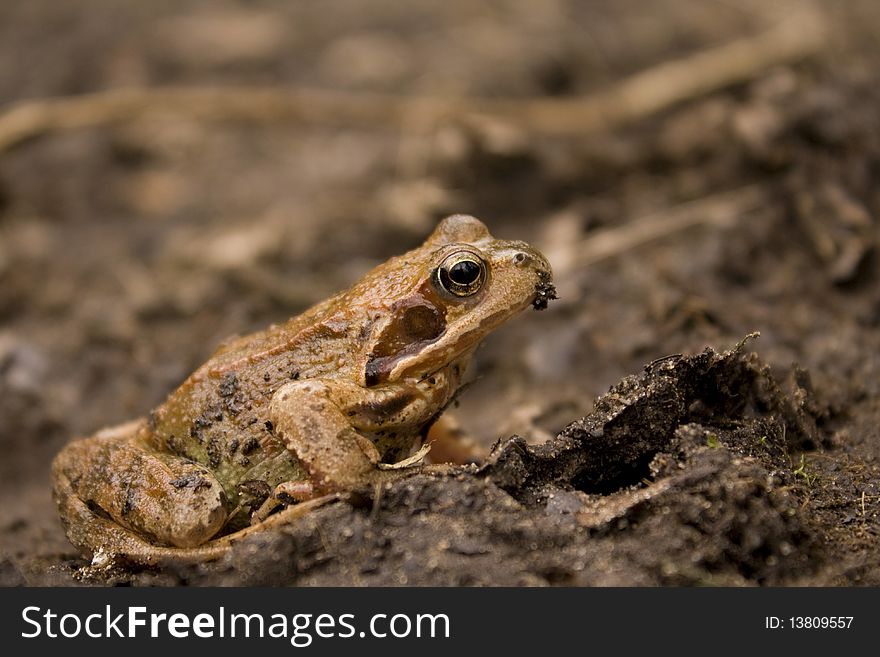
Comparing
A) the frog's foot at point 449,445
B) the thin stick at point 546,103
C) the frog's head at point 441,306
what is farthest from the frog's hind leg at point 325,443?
the thin stick at point 546,103

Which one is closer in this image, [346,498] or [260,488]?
[346,498]

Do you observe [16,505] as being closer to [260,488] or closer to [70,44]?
[260,488]

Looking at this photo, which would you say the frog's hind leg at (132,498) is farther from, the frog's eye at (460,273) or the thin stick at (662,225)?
the thin stick at (662,225)

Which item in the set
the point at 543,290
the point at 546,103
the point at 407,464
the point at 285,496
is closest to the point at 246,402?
the point at 285,496

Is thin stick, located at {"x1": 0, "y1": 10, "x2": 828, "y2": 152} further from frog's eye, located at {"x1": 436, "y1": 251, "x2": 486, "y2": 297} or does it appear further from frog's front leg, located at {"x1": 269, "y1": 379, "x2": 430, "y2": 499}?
frog's front leg, located at {"x1": 269, "y1": 379, "x2": 430, "y2": 499}

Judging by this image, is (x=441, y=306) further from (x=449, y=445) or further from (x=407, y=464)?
(x=449, y=445)

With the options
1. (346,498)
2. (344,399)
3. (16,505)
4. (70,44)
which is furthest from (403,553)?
(70,44)

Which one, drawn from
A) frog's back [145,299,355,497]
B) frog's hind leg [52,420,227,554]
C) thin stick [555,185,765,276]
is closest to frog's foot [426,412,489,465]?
frog's back [145,299,355,497]
